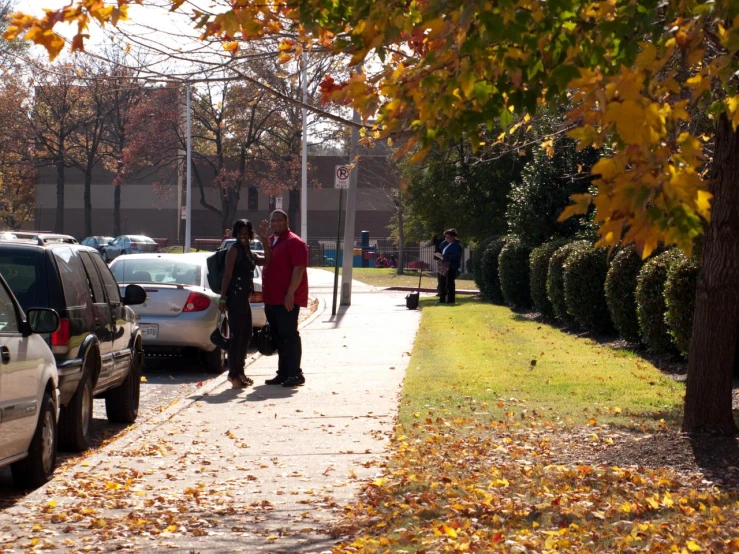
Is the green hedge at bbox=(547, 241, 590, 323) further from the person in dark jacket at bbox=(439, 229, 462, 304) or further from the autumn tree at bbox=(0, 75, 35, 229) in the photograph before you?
the autumn tree at bbox=(0, 75, 35, 229)

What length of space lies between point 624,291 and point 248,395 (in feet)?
19.0

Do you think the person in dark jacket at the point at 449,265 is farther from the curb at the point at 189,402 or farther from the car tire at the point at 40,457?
the car tire at the point at 40,457

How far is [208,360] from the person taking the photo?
1421cm

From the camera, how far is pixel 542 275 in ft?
69.5

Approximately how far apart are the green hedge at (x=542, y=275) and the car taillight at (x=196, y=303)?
8.48m

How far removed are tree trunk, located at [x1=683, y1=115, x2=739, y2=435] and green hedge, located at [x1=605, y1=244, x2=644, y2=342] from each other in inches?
Result: 264

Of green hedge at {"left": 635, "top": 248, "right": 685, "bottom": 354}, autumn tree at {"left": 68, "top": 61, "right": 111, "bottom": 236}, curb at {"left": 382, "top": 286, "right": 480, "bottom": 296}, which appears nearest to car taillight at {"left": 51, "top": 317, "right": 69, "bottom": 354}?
green hedge at {"left": 635, "top": 248, "right": 685, "bottom": 354}

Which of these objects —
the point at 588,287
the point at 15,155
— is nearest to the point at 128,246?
the point at 15,155

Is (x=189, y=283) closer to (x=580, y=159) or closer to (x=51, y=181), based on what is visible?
(x=580, y=159)

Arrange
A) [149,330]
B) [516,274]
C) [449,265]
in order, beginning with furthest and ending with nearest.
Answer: [449,265] → [516,274] → [149,330]

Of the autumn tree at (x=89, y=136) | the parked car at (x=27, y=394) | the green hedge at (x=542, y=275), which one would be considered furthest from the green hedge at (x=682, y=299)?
the autumn tree at (x=89, y=136)

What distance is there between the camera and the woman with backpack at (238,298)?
1252 centimetres

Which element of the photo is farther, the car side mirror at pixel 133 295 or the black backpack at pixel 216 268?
the black backpack at pixel 216 268

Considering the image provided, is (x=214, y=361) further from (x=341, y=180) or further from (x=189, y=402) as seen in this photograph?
(x=341, y=180)
